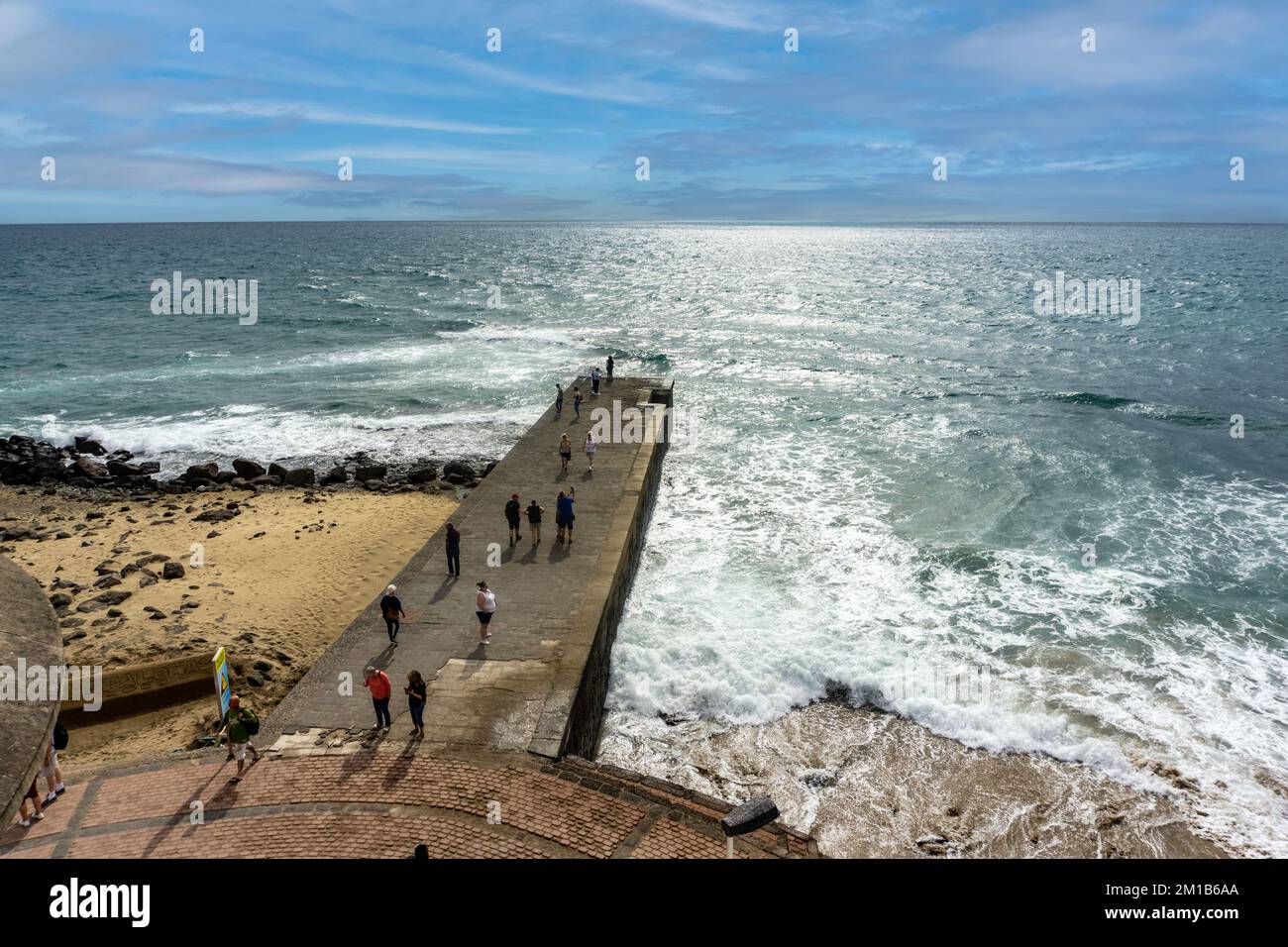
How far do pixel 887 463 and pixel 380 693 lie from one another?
20.6 m

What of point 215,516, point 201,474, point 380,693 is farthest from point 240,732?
point 201,474

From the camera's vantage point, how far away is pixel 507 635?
13.0 meters

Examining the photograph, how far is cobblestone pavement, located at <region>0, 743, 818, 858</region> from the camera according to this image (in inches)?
327

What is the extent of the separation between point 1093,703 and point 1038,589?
444 centimetres

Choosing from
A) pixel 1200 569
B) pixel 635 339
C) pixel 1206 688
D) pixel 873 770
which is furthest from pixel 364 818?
pixel 635 339

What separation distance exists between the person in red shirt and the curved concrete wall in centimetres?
512

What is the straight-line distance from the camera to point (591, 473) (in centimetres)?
2102

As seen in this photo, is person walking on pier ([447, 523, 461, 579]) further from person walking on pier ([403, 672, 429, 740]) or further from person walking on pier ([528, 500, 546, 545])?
person walking on pier ([403, 672, 429, 740])

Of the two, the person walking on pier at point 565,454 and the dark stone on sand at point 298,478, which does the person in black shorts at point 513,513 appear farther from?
the dark stone on sand at point 298,478

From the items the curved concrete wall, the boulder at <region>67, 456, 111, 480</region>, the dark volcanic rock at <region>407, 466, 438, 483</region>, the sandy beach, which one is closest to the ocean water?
the boulder at <region>67, 456, 111, 480</region>

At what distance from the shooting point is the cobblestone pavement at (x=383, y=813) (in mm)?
8312

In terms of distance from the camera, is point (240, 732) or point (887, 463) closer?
point (240, 732)

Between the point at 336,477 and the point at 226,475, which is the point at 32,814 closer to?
the point at 336,477
